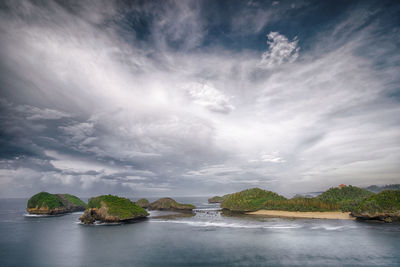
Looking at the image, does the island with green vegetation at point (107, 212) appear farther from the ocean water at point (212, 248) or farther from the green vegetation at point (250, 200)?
the green vegetation at point (250, 200)

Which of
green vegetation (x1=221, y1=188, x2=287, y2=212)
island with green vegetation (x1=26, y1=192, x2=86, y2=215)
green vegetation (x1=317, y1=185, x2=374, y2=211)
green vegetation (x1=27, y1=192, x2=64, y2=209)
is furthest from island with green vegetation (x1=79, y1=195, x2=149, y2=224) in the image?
green vegetation (x1=317, y1=185, x2=374, y2=211)

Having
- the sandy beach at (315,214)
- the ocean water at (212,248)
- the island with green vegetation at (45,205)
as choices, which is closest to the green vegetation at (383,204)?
the sandy beach at (315,214)

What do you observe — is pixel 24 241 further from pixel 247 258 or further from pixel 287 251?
pixel 287 251

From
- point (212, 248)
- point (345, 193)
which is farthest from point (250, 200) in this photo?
point (212, 248)

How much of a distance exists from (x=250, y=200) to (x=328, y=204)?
116 feet

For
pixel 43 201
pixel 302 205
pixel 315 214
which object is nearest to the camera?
pixel 315 214

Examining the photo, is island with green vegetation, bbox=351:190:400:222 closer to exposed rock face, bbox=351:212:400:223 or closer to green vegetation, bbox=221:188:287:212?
exposed rock face, bbox=351:212:400:223

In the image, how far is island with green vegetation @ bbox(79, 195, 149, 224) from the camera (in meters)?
71.9

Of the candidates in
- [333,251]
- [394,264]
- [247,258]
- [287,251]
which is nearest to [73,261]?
[247,258]

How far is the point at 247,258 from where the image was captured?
107 ft

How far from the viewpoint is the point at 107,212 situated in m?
72.1

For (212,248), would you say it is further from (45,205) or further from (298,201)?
(45,205)

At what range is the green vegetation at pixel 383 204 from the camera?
59.5 metres

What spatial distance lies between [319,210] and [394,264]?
2191 inches
